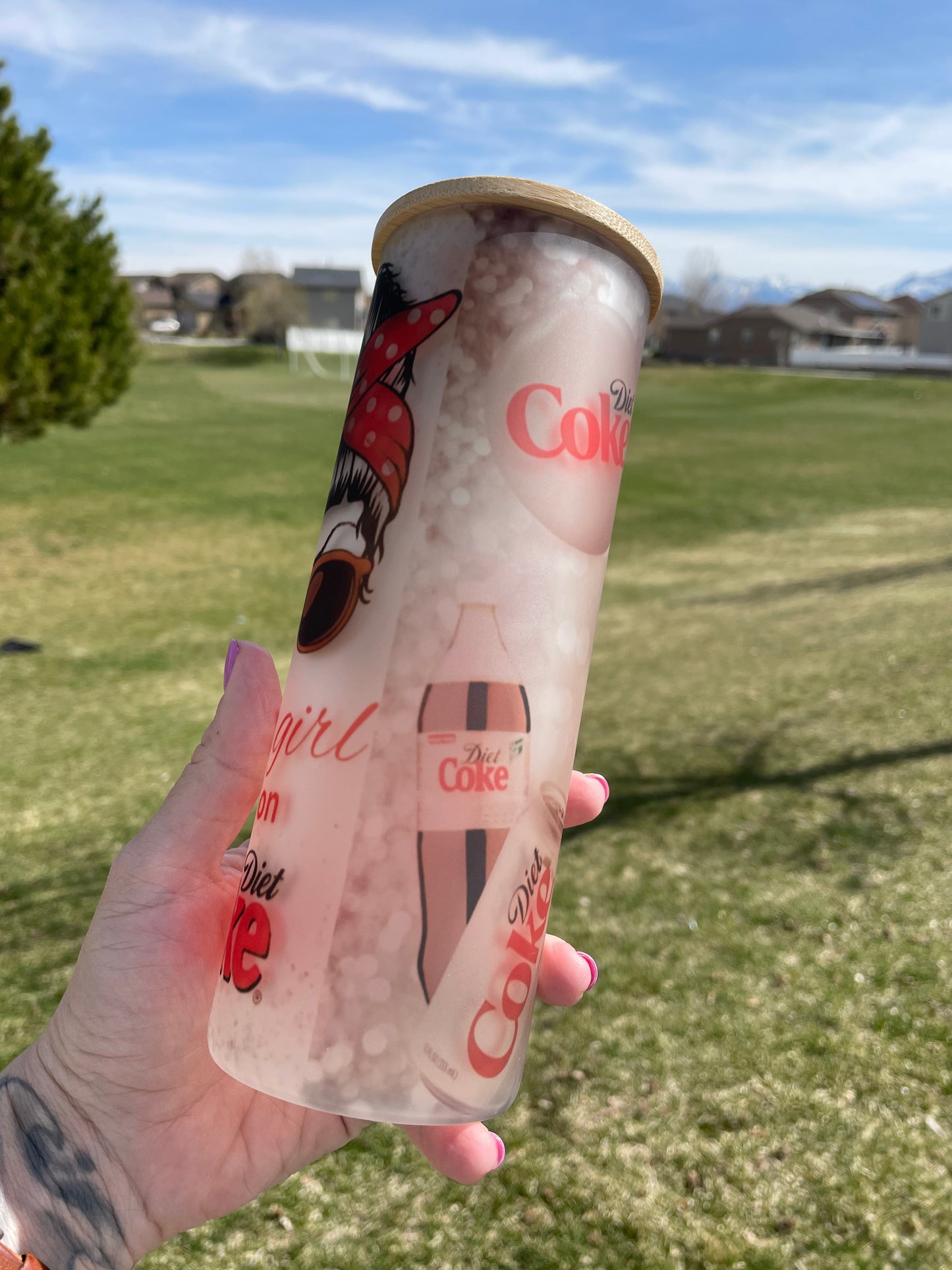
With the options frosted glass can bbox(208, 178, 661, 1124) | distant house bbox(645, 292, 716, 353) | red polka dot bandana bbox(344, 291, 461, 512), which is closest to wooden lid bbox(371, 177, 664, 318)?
frosted glass can bbox(208, 178, 661, 1124)

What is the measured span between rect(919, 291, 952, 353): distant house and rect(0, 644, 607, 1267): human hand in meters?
74.3

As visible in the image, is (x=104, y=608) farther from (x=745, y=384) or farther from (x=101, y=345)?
(x=745, y=384)

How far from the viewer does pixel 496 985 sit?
1466mm

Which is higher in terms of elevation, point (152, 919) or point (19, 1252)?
point (152, 919)

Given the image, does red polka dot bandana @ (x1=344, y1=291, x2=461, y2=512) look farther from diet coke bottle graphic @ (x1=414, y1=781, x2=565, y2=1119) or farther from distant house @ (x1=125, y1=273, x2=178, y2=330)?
distant house @ (x1=125, y1=273, x2=178, y2=330)

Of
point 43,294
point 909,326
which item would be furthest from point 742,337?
point 43,294

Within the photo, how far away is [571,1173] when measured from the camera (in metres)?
2.88

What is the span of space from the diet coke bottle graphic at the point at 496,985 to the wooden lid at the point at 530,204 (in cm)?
84

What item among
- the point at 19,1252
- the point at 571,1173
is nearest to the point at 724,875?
the point at 571,1173

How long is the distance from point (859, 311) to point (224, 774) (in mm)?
91210

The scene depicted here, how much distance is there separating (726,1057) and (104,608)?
9877 millimetres

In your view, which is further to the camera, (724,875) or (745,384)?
(745,384)

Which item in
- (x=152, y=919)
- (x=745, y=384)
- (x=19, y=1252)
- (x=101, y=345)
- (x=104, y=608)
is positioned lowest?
(x=104, y=608)

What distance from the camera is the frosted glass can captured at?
4.60 ft
